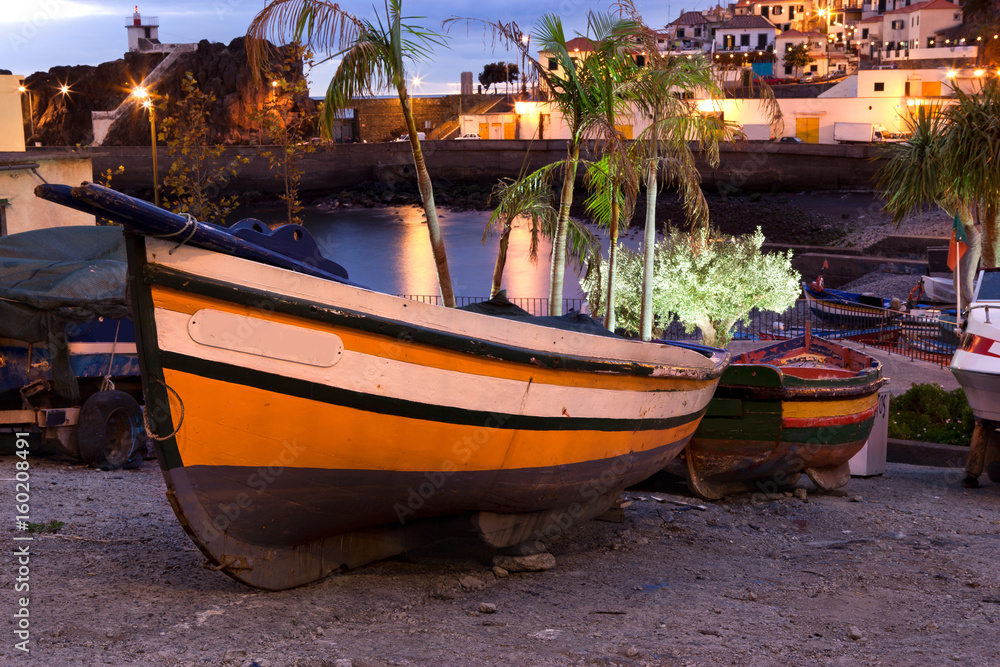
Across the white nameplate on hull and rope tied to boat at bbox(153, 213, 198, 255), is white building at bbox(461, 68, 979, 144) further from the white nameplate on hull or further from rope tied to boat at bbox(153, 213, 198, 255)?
rope tied to boat at bbox(153, 213, 198, 255)

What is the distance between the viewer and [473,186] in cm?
7000

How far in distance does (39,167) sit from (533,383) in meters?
12.8

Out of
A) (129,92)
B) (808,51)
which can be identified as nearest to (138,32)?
(129,92)

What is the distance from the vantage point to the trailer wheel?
8.43m

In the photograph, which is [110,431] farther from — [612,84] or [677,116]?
[677,116]

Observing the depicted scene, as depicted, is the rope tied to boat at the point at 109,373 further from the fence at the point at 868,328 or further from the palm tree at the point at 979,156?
the palm tree at the point at 979,156

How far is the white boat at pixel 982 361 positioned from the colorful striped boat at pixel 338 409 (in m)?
5.05

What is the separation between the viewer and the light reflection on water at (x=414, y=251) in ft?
153

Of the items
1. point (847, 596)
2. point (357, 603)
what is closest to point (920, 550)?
point (847, 596)

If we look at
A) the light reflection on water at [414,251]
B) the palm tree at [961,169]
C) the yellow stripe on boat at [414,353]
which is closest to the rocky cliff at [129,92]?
the light reflection on water at [414,251]

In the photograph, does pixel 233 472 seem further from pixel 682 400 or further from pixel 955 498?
pixel 955 498

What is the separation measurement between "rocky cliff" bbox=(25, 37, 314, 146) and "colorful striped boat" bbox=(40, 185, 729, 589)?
70790 mm

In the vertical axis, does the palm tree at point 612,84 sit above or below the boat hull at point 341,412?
above

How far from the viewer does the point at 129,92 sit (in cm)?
8019
